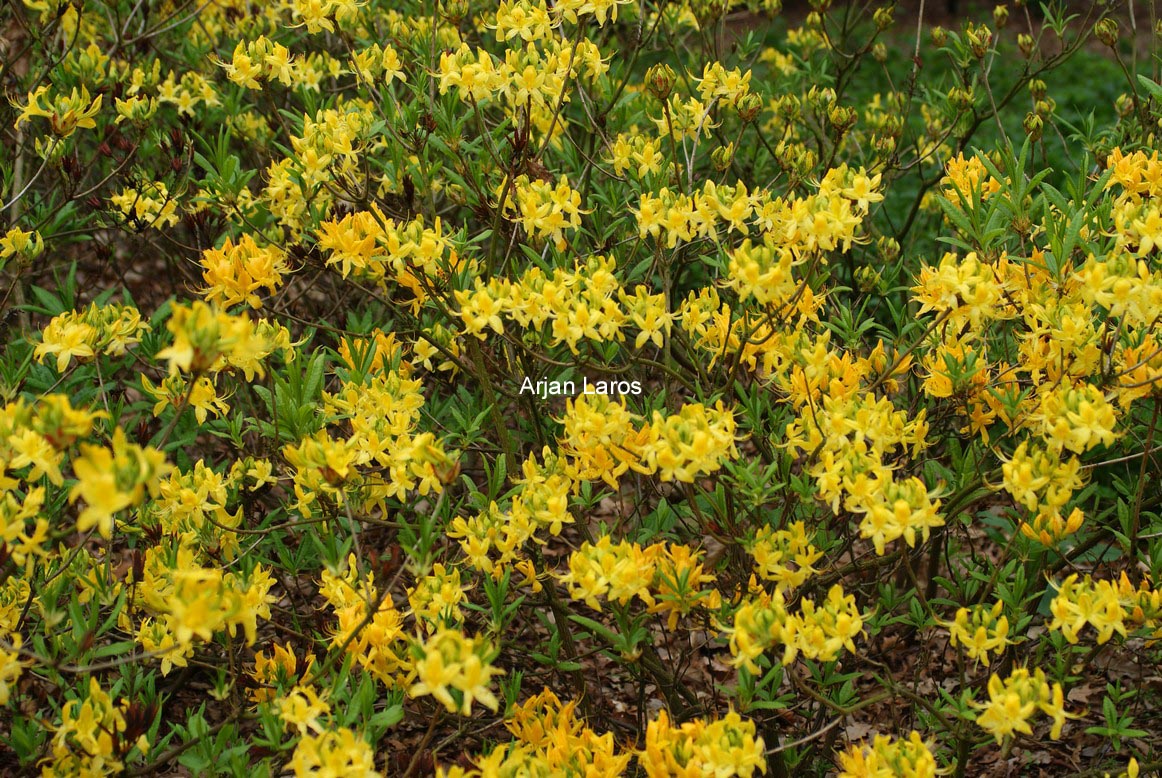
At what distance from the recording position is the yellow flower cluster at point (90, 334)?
2.34 meters

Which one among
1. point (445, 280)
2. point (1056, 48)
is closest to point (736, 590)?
point (445, 280)

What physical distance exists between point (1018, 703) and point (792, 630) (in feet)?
1.30

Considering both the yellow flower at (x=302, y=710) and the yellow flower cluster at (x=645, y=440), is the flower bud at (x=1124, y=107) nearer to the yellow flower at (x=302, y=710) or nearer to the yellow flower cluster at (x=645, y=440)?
the yellow flower cluster at (x=645, y=440)

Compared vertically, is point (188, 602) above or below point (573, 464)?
above

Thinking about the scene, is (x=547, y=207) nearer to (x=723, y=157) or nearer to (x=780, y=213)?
(x=780, y=213)

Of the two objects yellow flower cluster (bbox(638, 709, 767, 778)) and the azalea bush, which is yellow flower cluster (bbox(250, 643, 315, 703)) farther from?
yellow flower cluster (bbox(638, 709, 767, 778))

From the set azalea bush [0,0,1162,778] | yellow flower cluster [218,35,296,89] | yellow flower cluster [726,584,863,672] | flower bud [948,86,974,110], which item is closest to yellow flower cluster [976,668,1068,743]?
azalea bush [0,0,1162,778]

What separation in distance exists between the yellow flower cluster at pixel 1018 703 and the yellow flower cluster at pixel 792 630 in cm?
26

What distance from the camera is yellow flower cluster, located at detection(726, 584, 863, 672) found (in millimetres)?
1982

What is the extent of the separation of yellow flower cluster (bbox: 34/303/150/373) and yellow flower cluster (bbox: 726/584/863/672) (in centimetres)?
147

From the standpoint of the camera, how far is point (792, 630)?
1.99m

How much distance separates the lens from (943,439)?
2.86 meters

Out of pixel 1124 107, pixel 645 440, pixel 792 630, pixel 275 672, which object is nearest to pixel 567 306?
pixel 645 440

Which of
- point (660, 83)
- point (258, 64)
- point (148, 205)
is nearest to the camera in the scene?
point (258, 64)
